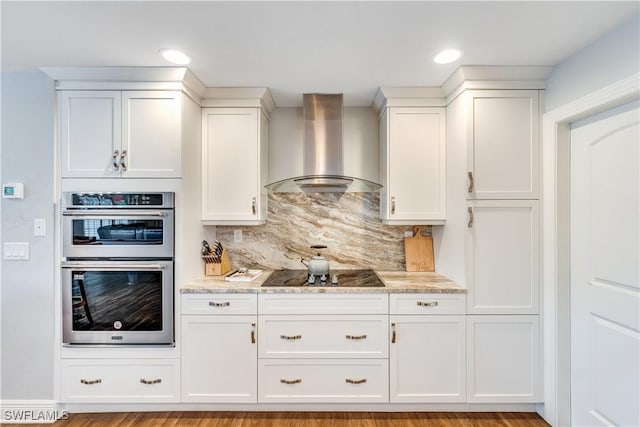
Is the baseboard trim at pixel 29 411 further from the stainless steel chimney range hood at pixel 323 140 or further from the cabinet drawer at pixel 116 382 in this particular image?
the stainless steel chimney range hood at pixel 323 140

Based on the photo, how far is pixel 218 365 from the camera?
212cm

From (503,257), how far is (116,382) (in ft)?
9.11

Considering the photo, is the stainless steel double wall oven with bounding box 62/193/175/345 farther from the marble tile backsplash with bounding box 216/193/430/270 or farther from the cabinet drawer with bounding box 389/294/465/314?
the cabinet drawer with bounding box 389/294/465/314

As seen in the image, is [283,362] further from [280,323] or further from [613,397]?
[613,397]

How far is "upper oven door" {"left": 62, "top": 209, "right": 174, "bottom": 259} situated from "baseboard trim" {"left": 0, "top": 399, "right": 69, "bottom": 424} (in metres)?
1.04

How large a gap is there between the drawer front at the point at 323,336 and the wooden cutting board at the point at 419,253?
77 centimetres

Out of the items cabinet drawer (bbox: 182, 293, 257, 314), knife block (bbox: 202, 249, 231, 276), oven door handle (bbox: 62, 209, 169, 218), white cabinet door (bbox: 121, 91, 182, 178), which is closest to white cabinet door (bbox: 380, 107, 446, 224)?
cabinet drawer (bbox: 182, 293, 257, 314)

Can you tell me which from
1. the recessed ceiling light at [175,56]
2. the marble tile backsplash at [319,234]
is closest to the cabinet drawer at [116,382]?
the marble tile backsplash at [319,234]

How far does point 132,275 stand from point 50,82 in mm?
1468

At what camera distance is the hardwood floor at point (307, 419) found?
2055 millimetres

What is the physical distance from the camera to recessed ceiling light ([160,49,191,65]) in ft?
6.11

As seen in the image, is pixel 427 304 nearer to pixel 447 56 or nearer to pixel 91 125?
pixel 447 56

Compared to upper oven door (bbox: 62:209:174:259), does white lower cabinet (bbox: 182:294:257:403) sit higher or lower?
lower

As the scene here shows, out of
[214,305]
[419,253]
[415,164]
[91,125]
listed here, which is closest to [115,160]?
[91,125]
